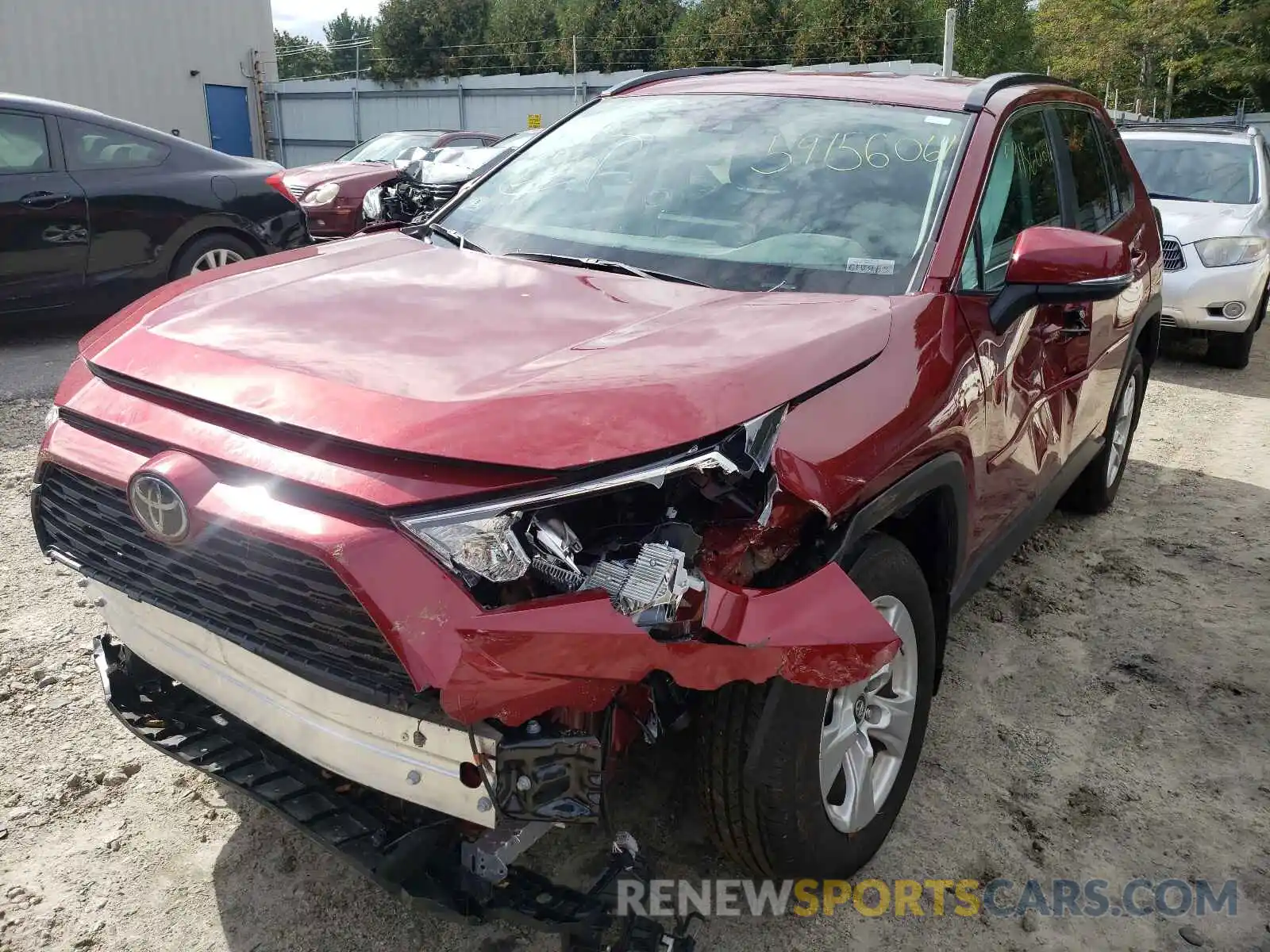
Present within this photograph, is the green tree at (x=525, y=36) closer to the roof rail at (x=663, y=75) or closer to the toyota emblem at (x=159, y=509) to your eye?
the roof rail at (x=663, y=75)

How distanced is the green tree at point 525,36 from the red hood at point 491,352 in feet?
130

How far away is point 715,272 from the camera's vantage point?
2.55m

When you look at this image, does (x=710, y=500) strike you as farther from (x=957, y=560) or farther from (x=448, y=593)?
(x=957, y=560)

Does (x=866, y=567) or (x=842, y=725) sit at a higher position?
(x=866, y=567)

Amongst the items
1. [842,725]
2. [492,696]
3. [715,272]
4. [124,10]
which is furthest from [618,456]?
[124,10]

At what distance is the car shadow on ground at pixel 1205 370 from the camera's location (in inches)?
291

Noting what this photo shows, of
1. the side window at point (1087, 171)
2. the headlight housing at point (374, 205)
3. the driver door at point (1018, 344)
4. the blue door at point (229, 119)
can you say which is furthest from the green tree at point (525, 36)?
the driver door at point (1018, 344)

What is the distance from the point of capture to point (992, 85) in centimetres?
311

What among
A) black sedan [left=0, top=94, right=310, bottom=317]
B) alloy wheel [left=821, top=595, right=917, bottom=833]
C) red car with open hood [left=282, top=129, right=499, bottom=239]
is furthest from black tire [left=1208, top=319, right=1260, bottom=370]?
black sedan [left=0, top=94, right=310, bottom=317]

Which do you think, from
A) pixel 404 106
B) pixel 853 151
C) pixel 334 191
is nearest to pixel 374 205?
pixel 853 151

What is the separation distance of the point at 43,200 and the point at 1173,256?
7.90m

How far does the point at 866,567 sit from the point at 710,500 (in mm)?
443

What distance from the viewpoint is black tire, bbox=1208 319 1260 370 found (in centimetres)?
774

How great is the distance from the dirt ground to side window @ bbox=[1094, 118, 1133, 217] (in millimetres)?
1520
